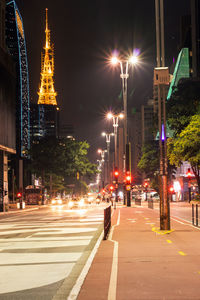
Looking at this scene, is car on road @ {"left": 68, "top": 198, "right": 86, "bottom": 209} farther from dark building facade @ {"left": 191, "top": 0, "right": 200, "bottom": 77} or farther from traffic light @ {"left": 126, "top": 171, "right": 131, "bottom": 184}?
dark building facade @ {"left": 191, "top": 0, "right": 200, "bottom": 77}

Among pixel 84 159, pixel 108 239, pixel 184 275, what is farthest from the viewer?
pixel 84 159

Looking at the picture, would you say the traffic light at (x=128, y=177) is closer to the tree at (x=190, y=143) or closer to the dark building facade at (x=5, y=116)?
the dark building facade at (x=5, y=116)

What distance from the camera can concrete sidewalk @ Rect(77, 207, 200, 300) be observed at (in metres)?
7.98

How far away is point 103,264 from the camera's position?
11352mm

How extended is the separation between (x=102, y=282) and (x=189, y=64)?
119744 mm

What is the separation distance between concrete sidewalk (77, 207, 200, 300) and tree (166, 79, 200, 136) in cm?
2552

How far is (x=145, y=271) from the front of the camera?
33.5ft

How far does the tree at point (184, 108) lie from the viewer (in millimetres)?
41031

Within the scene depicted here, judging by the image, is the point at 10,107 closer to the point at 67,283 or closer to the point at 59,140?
the point at 59,140

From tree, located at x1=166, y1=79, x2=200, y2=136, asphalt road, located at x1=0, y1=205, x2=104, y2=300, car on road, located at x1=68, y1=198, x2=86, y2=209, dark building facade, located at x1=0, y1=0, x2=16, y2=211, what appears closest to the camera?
asphalt road, located at x1=0, y1=205, x2=104, y2=300

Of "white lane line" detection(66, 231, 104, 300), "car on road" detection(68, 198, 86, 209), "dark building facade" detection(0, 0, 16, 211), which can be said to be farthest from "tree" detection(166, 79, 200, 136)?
"white lane line" detection(66, 231, 104, 300)

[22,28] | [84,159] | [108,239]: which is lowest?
[108,239]

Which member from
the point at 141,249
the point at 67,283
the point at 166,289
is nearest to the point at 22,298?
the point at 67,283

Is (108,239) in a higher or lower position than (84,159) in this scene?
lower
